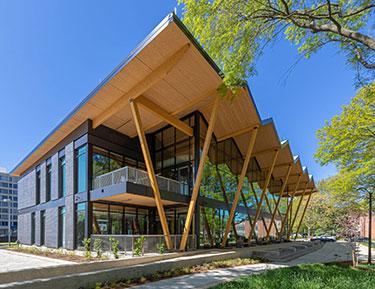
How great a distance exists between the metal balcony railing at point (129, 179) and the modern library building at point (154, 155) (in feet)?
0.20

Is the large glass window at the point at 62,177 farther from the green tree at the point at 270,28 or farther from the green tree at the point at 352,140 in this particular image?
the green tree at the point at 352,140

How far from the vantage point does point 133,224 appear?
20422 mm

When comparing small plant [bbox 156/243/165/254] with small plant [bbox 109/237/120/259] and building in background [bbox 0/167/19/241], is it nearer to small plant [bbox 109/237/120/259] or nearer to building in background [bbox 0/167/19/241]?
small plant [bbox 109/237/120/259]

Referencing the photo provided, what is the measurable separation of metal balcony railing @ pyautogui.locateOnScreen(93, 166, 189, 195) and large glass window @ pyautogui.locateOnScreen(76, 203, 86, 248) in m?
1.68

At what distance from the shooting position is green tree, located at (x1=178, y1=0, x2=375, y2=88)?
7.52m

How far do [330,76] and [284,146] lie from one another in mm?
17410

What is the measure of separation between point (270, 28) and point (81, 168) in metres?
14.8

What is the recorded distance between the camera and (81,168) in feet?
62.5

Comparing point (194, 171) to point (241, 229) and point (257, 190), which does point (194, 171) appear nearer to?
point (241, 229)

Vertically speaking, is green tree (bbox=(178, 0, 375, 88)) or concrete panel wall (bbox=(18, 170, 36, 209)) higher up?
green tree (bbox=(178, 0, 375, 88))

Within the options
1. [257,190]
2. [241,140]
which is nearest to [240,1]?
[241,140]

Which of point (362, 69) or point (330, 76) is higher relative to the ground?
point (330, 76)

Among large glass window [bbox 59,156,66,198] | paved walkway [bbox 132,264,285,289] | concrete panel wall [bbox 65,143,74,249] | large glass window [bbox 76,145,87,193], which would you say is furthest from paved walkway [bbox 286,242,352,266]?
large glass window [bbox 59,156,66,198]

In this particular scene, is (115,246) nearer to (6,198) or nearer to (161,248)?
(161,248)
